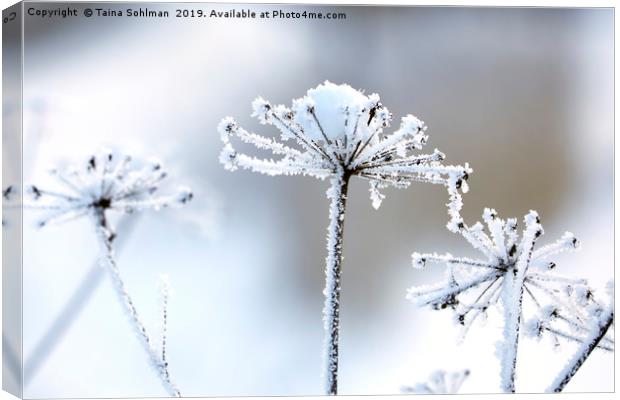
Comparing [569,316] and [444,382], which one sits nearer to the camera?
[569,316]

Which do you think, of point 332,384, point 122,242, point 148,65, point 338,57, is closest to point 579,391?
point 332,384

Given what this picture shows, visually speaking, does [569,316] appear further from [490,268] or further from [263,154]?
[263,154]

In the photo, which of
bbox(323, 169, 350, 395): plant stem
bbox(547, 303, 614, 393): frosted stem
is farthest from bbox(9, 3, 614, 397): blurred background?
bbox(323, 169, 350, 395): plant stem

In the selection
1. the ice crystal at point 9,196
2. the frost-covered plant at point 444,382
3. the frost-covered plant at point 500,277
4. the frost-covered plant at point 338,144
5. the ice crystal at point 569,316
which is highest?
the frost-covered plant at point 338,144

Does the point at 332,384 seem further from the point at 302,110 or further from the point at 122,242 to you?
the point at 122,242

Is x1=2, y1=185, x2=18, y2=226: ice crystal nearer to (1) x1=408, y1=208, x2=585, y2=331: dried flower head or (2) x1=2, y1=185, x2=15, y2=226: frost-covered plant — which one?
(2) x1=2, y1=185, x2=15, y2=226: frost-covered plant

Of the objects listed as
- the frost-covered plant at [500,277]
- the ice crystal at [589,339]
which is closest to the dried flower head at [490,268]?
the frost-covered plant at [500,277]

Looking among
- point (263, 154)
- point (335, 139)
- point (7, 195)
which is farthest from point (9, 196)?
point (335, 139)

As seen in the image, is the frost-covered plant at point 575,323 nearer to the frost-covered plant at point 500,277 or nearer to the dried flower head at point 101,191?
the frost-covered plant at point 500,277
